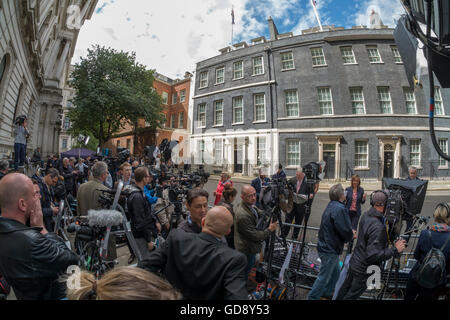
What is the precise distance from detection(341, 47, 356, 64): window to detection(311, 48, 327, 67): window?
100 cm

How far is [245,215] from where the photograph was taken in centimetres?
286

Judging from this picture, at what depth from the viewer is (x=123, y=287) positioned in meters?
0.89

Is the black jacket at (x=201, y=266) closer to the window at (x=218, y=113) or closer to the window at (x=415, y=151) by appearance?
the window at (x=218, y=113)

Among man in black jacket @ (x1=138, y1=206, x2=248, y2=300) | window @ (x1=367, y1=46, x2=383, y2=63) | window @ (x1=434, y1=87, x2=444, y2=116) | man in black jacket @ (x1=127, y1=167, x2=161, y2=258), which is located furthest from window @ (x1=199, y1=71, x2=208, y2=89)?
man in black jacket @ (x1=138, y1=206, x2=248, y2=300)

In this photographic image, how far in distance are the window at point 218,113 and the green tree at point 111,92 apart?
490 inches

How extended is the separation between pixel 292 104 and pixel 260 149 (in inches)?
88.4

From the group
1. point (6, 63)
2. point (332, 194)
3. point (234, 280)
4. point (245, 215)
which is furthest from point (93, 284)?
point (6, 63)

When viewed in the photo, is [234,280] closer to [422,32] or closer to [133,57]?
[422,32]

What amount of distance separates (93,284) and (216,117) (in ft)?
31.3

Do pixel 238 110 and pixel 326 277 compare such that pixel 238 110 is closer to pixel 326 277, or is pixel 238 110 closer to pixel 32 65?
pixel 326 277

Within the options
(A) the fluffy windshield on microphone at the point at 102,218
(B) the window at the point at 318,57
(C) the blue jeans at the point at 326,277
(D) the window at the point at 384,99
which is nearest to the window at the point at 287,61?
(B) the window at the point at 318,57

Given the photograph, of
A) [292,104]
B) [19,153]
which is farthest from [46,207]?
[292,104]
